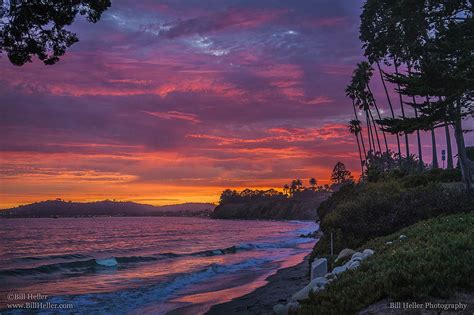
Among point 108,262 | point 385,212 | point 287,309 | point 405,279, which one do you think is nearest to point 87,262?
point 108,262

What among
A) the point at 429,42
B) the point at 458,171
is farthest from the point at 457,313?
the point at 458,171

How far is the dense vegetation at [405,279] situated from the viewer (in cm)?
789

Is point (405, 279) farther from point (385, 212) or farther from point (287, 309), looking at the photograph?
point (385, 212)

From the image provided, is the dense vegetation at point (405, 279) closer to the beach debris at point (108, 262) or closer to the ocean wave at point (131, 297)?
the ocean wave at point (131, 297)

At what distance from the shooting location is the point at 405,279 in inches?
326

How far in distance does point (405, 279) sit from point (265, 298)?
9.64m

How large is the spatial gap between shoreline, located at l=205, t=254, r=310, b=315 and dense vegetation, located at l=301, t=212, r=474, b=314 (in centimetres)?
466

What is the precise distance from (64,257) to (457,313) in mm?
40700

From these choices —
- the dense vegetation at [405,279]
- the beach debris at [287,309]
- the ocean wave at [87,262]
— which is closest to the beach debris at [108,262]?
the ocean wave at [87,262]

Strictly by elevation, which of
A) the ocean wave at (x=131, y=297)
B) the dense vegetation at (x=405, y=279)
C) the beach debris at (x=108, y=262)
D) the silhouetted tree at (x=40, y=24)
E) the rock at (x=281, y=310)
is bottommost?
the beach debris at (x=108, y=262)

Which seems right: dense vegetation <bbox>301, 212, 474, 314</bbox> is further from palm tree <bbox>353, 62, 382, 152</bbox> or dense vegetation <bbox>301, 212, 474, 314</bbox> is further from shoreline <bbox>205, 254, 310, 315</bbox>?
palm tree <bbox>353, 62, 382, 152</bbox>

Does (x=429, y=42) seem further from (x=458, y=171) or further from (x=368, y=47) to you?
(x=368, y=47)

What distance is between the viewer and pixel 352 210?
22656 millimetres

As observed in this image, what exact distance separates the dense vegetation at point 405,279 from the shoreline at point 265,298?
466 cm
